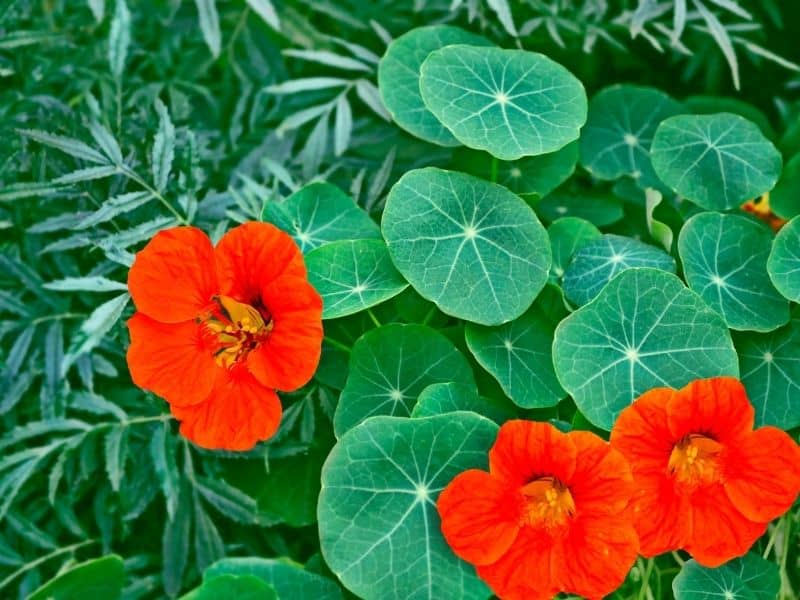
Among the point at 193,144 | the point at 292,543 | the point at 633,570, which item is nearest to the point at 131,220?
the point at 193,144

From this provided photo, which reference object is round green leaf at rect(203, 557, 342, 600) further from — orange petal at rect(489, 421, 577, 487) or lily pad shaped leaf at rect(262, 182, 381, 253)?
lily pad shaped leaf at rect(262, 182, 381, 253)

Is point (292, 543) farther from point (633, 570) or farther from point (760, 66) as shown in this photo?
point (760, 66)

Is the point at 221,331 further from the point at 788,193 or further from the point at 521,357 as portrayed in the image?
the point at 788,193

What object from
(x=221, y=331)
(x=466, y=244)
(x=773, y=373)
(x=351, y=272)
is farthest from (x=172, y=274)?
(x=773, y=373)

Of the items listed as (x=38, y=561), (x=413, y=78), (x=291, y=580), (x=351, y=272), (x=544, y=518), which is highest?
(x=413, y=78)

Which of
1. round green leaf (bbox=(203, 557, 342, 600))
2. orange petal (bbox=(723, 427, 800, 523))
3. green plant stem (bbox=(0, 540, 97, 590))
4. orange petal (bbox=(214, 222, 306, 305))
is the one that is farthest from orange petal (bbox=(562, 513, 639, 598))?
green plant stem (bbox=(0, 540, 97, 590))
